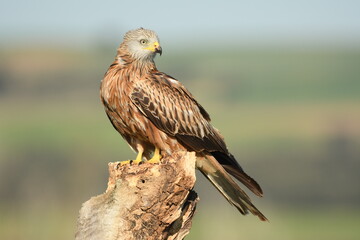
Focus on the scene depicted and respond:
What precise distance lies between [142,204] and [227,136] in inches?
3103

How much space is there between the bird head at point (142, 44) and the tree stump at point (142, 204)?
2.65 m

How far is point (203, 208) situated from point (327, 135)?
101 feet

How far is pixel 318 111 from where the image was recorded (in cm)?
10131

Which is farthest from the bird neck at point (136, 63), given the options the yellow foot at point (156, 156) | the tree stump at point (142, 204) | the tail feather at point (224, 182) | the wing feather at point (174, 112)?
the tree stump at point (142, 204)

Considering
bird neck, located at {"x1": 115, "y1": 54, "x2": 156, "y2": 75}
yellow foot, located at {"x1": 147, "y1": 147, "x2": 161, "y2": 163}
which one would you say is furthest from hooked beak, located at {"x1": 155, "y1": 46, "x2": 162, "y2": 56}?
yellow foot, located at {"x1": 147, "y1": 147, "x2": 161, "y2": 163}

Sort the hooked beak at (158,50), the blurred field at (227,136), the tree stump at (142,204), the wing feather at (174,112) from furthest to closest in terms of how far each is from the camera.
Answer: the blurred field at (227,136), the hooked beak at (158,50), the wing feather at (174,112), the tree stump at (142,204)

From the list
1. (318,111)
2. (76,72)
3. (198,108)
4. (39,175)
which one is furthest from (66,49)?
(198,108)

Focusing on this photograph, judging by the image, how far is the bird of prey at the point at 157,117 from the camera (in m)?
11.7

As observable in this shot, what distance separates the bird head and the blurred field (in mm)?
30693

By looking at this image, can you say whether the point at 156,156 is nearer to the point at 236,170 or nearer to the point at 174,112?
the point at 174,112

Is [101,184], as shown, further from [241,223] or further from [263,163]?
[263,163]

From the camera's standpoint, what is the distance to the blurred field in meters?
55.8

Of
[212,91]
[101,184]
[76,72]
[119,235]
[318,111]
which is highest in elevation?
[76,72]

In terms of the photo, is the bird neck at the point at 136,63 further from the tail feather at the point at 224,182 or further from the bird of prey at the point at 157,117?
the tail feather at the point at 224,182
